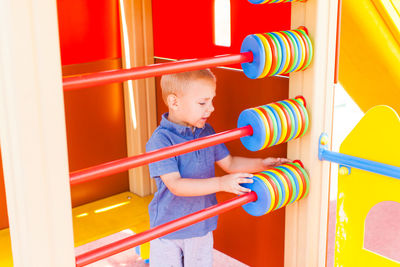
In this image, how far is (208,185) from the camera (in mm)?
1664

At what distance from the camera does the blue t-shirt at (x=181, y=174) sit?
1.75m

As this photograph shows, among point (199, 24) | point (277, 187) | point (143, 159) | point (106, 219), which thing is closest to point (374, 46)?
point (199, 24)

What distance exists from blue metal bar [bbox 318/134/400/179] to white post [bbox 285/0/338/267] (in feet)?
0.09

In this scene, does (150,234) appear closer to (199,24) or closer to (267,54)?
(267,54)

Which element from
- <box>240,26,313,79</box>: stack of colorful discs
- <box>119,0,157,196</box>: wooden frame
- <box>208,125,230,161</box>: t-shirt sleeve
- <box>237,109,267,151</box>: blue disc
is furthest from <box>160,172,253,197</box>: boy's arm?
<box>119,0,157,196</box>: wooden frame

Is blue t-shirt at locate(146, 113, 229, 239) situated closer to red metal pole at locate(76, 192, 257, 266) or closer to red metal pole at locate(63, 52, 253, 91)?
red metal pole at locate(76, 192, 257, 266)

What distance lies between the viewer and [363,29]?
6.95 ft

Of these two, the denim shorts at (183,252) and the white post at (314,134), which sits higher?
the white post at (314,134)

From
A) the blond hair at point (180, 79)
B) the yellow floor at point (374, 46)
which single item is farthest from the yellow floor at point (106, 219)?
the yellow floor at point (374, 46)

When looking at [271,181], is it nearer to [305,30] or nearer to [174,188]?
[174,188]

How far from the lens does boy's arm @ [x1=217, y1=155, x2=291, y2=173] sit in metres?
1.83

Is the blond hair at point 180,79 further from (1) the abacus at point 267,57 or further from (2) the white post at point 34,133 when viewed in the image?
(2) the white post at point 34,133

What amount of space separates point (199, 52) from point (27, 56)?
1252 mm

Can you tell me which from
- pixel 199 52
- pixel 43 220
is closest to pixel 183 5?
pixel 199 52
